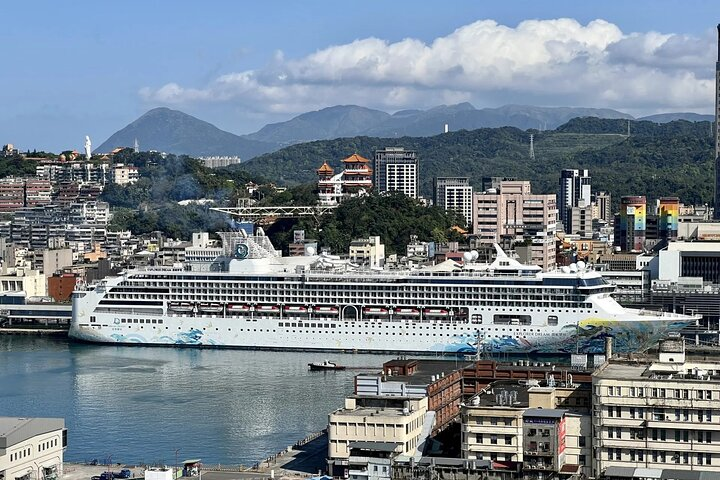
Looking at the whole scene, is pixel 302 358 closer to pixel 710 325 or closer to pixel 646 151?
pixel 710 325

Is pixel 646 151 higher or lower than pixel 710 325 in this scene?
higher

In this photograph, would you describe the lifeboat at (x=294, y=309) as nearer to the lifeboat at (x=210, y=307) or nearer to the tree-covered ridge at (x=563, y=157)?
the lifeboat at (x=210, y=307)

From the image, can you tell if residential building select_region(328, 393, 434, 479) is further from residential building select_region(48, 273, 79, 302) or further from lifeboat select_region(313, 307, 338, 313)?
residential building select_region(48, 273, 79, 302)

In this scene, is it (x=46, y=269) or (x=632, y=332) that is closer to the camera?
(x=632, y=332)

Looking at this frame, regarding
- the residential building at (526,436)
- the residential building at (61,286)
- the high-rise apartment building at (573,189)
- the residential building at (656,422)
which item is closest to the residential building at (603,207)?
the high-rise apartment building at (573,189)

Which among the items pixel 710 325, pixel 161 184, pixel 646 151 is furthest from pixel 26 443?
pixel 646 151

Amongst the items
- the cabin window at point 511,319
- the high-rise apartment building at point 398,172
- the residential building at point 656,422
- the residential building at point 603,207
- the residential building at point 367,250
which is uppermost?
the high-rise apartment building at point 398,172
